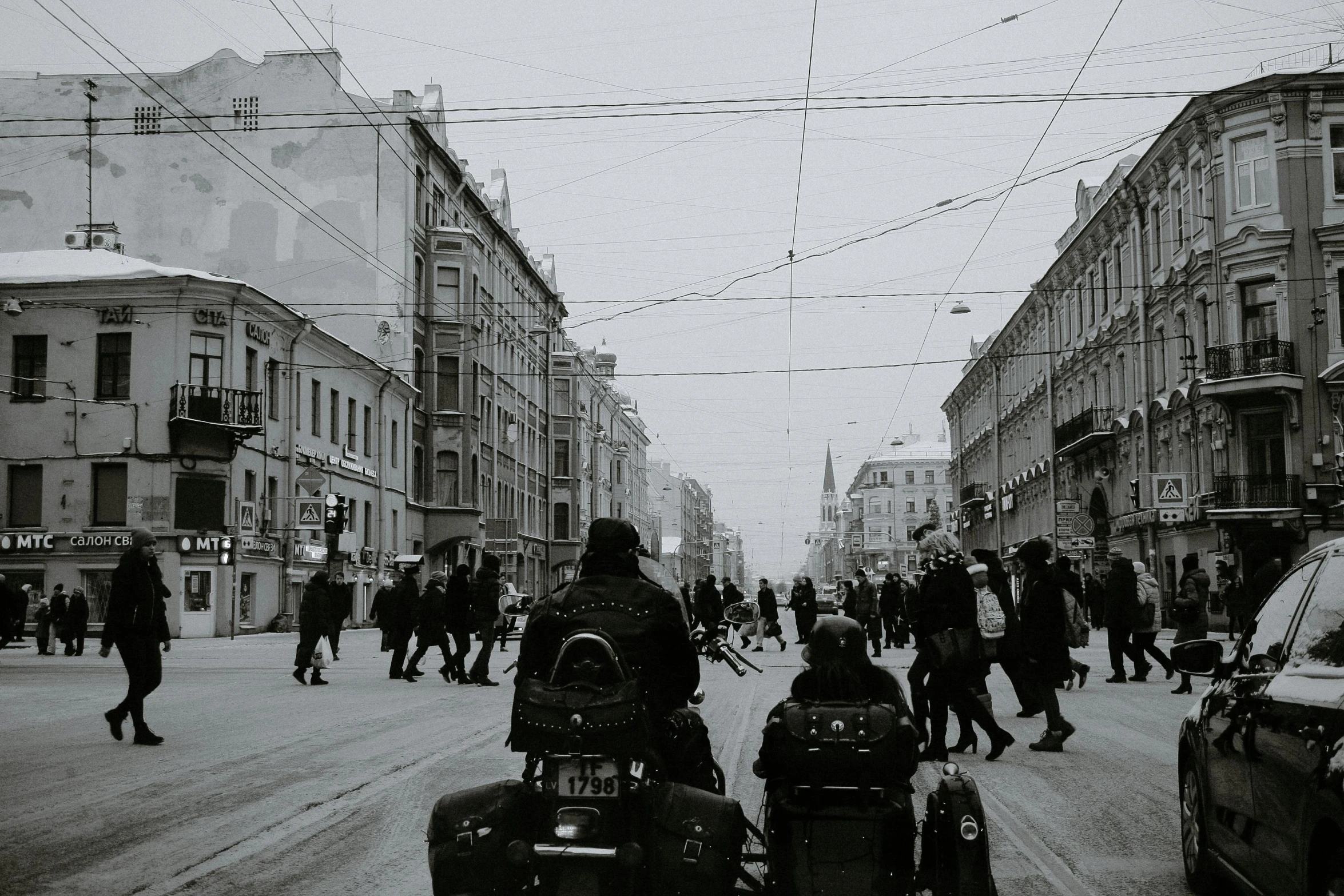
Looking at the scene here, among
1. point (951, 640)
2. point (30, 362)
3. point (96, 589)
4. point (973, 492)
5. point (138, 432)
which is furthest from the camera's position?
point (973, 492)

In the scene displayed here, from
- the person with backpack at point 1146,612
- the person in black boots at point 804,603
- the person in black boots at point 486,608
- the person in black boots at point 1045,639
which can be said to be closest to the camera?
the person in black boots at point 1045,639

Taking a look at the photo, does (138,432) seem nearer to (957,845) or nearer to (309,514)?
(309,514)

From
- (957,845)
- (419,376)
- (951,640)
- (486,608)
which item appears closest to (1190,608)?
(951,640)

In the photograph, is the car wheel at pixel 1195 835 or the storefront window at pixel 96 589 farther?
the storefront window at pixel 96 589

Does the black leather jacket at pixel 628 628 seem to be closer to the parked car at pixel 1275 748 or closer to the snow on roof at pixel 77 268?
the parked car at pixel 1275 748

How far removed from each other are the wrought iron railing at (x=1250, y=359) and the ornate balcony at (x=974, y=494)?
3478cm

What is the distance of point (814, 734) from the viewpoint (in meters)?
4.95

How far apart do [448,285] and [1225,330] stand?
2934 cm

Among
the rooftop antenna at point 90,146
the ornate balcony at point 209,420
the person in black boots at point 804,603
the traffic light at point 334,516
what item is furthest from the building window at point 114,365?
the person in black boots at point 804,603

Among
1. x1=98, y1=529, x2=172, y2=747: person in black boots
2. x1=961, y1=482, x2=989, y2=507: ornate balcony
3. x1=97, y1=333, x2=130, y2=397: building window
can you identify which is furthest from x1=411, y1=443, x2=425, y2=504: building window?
x1=98, y1=529, x2=172, y2=747: person in black boots

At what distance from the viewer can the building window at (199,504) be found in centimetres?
3728

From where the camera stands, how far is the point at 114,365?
125 feet

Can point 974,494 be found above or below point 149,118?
below

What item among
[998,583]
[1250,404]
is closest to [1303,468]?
[1250,404]
